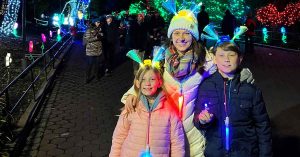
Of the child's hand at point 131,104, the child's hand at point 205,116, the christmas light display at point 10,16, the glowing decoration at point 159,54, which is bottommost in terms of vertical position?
the child's hand at point 205,116

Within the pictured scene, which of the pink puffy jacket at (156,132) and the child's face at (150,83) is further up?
the child's face at (150,83)

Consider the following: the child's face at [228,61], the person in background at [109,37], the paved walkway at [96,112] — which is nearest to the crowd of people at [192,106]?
the child's face at [228,61]

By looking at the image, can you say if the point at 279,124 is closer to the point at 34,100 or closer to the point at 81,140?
the point at 81,140

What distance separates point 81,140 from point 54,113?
6.83ft

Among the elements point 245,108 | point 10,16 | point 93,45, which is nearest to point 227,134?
point 245,108

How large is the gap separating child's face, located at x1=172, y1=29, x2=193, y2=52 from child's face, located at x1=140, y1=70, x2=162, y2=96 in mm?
339

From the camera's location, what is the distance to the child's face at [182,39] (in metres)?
3.76

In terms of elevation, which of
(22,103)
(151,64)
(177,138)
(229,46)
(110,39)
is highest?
(110,39)

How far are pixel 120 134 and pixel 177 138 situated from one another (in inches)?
20.1

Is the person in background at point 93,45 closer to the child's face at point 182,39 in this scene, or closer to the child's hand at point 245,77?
the child's face at point 182,39

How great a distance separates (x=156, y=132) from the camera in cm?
360

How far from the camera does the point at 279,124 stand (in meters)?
8.34

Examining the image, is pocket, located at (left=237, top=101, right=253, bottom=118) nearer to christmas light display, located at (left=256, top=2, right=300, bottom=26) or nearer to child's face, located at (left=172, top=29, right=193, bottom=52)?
child's face, located at (left=172, top=29, right=193, bottom=52)

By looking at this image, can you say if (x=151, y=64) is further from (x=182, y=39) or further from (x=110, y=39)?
(x=110, y=39)
